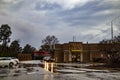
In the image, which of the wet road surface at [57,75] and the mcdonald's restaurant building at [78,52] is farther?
the mcdonald's restaurant building at [78,52]

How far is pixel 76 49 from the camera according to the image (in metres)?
89.1

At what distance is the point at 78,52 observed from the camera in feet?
294

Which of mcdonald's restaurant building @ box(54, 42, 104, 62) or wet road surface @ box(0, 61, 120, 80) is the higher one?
mcdonald's restaurant building @ box(54, 42, 104, 62)

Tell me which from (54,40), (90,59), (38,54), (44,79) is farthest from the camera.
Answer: (54,40)

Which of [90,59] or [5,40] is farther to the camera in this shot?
[5,40]

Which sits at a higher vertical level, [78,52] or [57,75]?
[78,52]

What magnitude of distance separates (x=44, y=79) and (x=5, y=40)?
3689 inches

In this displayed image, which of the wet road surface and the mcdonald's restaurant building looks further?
the mcdonald's restaurant building

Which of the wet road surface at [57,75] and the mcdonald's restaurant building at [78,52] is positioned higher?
the mcdonald's restaurant building at [78,52]

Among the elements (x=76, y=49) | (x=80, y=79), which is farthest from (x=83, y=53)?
(x=80, y=79)

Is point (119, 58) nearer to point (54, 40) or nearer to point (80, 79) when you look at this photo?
point (80, 79)

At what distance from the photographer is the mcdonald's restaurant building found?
88375 millimetres

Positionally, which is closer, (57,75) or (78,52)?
(57,75)

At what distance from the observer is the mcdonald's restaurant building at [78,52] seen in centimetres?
8838
